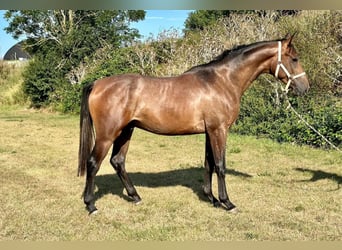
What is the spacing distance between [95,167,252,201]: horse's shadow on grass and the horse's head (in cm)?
187

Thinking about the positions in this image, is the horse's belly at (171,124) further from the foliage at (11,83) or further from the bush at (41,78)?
the foliage at (11,83)

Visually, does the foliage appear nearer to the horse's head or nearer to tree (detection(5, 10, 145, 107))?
tree (detection(5, 10, 145, 107))

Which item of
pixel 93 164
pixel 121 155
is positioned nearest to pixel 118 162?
pixel 121 155

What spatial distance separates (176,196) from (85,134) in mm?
1493

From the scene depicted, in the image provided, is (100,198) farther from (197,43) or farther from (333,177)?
(197,43)

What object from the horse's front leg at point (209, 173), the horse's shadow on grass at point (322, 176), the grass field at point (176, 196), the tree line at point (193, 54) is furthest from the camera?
the tree line at point (193, 54)

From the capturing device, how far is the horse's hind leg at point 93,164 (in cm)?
441

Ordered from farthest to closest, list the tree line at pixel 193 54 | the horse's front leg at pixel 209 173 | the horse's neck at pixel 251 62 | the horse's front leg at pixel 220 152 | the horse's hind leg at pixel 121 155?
the tree line at pixel 193 54, the horse's hind leg at pixel 121 155, the horse's front leg at pixel 209 173, the horse's neck at pixel 251 62, the horse's front leg at pixel 220 152

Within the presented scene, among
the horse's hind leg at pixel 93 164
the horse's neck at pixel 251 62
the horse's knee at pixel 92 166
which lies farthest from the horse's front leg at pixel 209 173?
the horse's knee at pixel 92 166

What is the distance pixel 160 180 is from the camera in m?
6.06

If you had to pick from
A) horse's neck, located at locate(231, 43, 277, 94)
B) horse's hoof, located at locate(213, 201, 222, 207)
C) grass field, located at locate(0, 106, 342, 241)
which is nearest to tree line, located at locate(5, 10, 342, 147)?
grass field, located at locate(0, 106, 342, 241)

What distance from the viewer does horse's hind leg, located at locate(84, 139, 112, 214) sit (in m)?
4.41

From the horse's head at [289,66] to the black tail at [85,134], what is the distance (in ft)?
7.55

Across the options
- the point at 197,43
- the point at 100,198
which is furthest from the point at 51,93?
the point at 100,198
